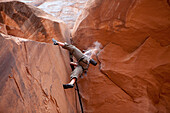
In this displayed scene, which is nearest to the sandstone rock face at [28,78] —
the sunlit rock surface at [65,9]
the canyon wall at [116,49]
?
the canyon wall at [116,49]

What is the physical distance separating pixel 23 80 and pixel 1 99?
13.3 inches

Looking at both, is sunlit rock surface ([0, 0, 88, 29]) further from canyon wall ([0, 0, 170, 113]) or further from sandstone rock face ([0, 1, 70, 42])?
canyon wall ([0, 0, 170, 113])

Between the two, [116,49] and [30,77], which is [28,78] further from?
[116,49]

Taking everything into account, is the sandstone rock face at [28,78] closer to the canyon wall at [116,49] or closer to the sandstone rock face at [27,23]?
the canyon wall at [116,49]

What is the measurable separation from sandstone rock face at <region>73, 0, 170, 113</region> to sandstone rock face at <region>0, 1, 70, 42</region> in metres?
0.92

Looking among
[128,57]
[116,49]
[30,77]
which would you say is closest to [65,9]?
[116,49]

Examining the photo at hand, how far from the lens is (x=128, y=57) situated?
130 inches

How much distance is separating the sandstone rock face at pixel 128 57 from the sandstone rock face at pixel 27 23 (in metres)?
0.92

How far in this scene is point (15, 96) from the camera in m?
1.34

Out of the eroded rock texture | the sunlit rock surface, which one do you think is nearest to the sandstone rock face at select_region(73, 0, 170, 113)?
the eroded rock texture

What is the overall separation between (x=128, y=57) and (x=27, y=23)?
2849 millimetres

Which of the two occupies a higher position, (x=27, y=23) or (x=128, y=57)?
(x=27, y=23)

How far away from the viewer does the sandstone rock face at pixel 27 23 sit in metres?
3.22

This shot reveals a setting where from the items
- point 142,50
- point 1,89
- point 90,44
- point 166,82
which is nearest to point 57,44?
point 90,44
